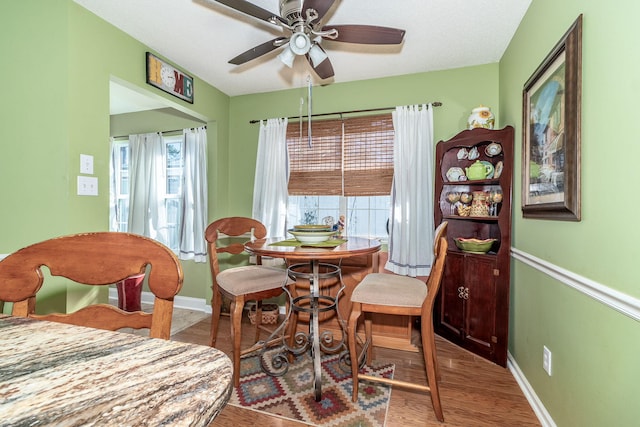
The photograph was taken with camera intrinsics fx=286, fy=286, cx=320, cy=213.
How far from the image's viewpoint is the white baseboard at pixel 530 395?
155 cm

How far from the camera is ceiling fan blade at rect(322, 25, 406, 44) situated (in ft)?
5.59

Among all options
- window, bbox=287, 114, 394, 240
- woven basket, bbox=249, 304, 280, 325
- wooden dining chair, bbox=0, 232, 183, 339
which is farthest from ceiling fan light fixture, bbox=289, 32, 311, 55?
woven basket, bbox=249, 304, 280, 325

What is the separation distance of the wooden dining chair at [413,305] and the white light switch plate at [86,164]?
6.57ft

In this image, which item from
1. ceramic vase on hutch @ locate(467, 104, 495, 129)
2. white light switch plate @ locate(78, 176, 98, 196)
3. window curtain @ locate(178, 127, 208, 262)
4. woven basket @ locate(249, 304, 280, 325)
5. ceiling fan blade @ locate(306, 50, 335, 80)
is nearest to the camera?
white light switch plate @ locate(78, 176, 98, 196)

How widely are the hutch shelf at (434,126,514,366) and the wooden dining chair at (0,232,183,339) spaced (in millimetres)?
2261

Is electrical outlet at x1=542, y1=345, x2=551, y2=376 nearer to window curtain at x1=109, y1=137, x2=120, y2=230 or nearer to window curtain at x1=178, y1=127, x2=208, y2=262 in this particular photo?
window curtain at x1=178, y1=127, x2=208, y2=262

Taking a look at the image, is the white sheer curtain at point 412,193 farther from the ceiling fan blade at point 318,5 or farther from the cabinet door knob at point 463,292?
the ceiling fan blade at point 318,5

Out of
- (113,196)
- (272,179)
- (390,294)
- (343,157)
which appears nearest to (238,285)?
(390,294)

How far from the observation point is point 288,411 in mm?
1671

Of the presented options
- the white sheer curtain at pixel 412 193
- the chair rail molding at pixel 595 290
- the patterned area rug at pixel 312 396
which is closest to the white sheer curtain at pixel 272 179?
the white sheer curtain at pixel 412 193

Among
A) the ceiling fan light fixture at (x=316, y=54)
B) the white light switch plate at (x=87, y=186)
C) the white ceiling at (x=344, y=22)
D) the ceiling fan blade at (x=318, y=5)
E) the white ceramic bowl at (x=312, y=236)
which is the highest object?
the white ceiling at (x=344, y=22)

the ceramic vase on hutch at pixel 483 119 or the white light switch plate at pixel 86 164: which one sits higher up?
A: the ceramic vase on hutch at pixel 483 119

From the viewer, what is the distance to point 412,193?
278cm

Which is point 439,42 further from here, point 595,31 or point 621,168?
point 621,168
